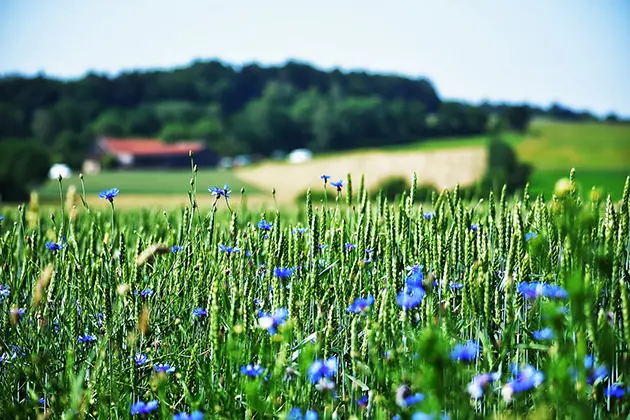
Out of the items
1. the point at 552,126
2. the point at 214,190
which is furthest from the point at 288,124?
the point at 214,190

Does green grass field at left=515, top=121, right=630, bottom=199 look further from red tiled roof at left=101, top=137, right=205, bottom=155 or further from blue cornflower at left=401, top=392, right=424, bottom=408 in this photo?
blue cornflower at left=401, top=392, right=424, bottom=408

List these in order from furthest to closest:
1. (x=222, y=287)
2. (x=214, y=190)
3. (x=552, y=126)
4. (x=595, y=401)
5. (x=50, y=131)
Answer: (x=50, y=131) → (x=552, y=126) → (x=214, y=190) → (x=222, y=287) → (x=595, y=401)

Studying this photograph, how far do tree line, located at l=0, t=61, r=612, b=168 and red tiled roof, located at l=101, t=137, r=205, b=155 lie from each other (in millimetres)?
1628

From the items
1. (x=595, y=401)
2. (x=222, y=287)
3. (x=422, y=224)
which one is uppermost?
(x=422, y=224)

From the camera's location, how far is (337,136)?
87.2 meters

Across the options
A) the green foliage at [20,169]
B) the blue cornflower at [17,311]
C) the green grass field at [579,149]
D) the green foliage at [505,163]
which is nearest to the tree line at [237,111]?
the green grass field at [579,149]

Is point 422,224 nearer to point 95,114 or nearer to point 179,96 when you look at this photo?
point 95,114

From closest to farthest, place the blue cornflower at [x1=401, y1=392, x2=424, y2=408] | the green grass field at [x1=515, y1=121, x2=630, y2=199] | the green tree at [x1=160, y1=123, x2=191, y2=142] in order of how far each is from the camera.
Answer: the blue cornflower at [x1=401, y1=392, x2=424, y2=408]
the green grass field at [x1=515, y1=121, x2=630, y2=199]
the green tree at [x1=160, y1=123, x2=191, y2=142]

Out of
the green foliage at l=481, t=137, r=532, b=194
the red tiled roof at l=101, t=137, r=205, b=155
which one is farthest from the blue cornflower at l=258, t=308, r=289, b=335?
the red tiled roof at l=101, t=137, r=205, b=155

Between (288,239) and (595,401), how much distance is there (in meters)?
1.33

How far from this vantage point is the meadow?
1744mm

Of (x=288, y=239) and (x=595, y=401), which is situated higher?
(x=288, y=239)

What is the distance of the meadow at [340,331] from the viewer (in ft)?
5.72

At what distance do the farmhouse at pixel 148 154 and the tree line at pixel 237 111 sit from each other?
1627 millimetres
